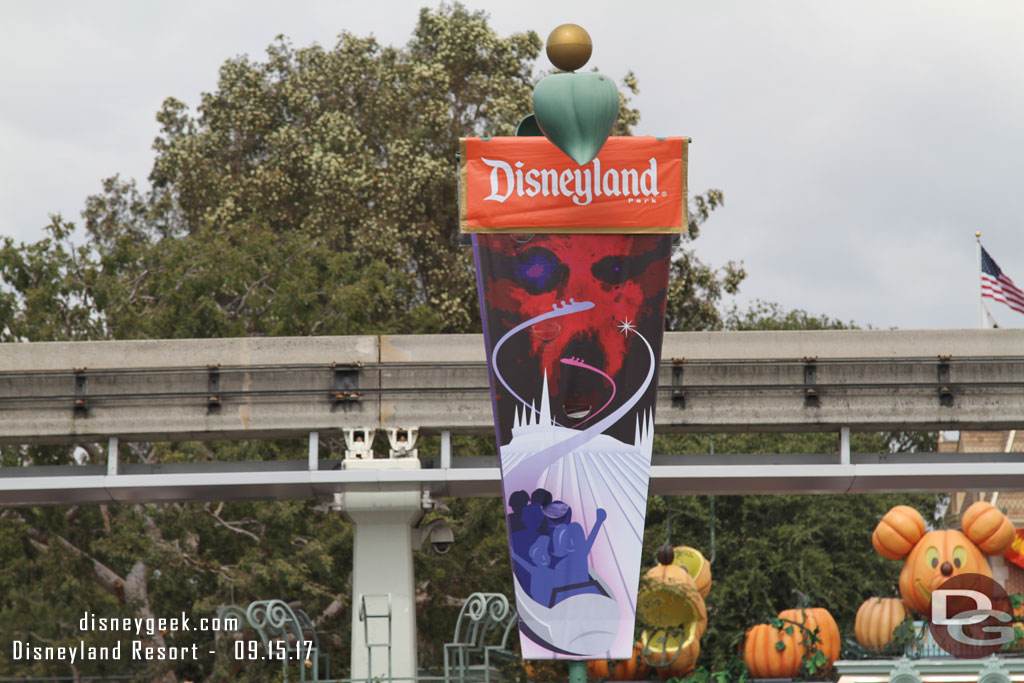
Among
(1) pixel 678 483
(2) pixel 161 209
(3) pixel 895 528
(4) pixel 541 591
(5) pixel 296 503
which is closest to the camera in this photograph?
(4) pixel 541 591

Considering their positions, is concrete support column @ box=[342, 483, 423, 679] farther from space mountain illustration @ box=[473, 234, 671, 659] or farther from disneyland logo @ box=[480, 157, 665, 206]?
disneyland logo @ box=[480, 157, 665, 206]

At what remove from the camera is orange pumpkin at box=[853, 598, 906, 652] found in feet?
68.4

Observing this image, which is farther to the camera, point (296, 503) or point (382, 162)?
point (382, 162)

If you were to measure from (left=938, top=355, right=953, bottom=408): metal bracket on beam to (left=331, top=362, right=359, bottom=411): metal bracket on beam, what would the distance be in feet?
24.6

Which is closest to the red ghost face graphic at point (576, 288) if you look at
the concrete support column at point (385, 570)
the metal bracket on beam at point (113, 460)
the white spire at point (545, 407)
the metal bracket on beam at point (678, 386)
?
the white spire at point (545, 407)

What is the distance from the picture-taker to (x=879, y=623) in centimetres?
2097

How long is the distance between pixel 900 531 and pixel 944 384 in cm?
462

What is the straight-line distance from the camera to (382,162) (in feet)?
130

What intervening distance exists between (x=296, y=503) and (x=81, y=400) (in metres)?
6.64

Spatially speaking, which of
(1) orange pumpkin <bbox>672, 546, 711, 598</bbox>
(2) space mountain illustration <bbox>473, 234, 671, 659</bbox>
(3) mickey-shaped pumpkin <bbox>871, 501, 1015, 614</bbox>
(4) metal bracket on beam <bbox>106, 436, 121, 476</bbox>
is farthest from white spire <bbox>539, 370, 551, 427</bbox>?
(1) orange pumpkin <bbox>672, 546, 711, 598</bbox>

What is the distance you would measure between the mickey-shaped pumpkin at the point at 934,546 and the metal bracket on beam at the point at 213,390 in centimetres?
1058

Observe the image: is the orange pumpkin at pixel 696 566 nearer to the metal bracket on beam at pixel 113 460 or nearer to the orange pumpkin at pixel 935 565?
the orange pumpkin at pixel 935 565

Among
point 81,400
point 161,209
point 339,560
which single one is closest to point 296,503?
point 339,560

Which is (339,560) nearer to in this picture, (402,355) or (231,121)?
(402,355)
